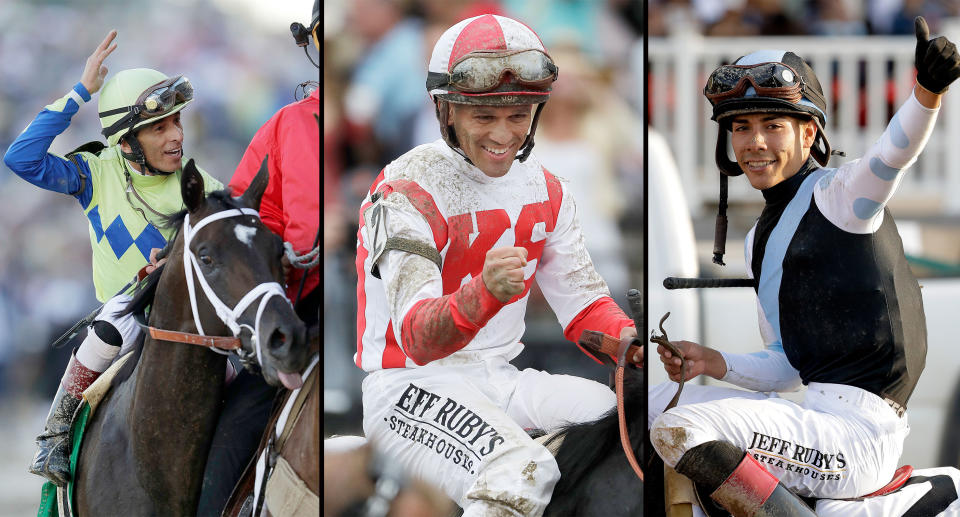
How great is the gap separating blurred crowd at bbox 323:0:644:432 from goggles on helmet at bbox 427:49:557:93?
0.41 feet

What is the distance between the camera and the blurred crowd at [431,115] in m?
3.26

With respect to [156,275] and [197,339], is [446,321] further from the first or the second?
[156,275]

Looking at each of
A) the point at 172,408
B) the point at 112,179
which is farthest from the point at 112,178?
the point at 172,408

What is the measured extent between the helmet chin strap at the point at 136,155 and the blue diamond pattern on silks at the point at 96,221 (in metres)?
0.20

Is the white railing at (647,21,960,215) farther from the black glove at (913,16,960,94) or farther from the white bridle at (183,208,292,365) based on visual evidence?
the white bridle at (183,208,292,365)

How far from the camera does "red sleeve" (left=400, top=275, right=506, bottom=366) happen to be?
290 centimetres

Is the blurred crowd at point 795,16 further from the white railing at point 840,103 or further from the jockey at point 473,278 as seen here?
the jockey at point 473,278

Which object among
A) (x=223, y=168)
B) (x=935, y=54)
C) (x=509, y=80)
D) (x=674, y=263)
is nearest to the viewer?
(x=935, y=54)

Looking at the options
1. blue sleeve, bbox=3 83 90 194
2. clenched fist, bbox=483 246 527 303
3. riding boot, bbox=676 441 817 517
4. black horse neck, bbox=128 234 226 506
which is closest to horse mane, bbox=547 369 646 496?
riding boot, bbox=676 441 817 517

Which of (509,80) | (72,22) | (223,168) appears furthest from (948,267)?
(72,22)

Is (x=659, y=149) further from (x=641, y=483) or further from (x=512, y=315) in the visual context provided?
(x=641, y=483)

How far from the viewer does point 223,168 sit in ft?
11.0

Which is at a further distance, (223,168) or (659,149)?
(659,149)

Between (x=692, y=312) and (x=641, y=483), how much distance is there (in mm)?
800
